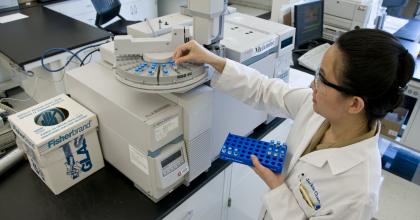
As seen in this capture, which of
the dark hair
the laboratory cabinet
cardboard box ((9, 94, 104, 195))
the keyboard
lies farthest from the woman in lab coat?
the keyboard

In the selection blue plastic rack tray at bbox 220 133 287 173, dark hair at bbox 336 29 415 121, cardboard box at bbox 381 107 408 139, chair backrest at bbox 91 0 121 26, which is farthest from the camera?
chair backrest at bbox 91 0 121 26

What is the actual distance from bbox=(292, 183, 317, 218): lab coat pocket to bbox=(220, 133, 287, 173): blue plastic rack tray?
0.28ft

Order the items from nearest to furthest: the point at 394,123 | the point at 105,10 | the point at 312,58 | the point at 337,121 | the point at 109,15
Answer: the point at 337,121 → the point at 312,58 → the point at 394,123 → the point at 105,10 → the point at 109,15

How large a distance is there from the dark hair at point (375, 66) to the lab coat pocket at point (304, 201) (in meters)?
0.31

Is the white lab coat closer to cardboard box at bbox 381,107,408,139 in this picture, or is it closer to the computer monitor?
the computer monitor

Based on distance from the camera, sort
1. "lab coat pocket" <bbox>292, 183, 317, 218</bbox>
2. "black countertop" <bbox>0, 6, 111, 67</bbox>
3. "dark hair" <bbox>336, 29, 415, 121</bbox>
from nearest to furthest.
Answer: "dark hair" <bbox>336, 29, 415, 121</bbox>, "lab coat pocket" <bbox>292, 183, 317, 218</bbox>, "black countertop" <bbox>0, 6, 111, 67</bbox>

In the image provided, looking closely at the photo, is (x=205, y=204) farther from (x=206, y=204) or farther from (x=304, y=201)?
(x=304, y=201)

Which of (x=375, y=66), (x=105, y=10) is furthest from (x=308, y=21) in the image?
(x=105, y=10)

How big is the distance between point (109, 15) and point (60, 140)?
243 cm

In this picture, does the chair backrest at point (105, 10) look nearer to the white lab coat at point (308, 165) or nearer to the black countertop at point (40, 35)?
the black countertop at point (40, 35)

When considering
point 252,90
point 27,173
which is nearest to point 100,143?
point 27,173

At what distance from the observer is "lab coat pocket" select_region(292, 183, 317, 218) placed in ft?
3.04

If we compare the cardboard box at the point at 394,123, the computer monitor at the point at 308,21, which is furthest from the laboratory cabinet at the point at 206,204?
the cardboard box at the point at 394,123

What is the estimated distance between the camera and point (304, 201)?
0.95 m
